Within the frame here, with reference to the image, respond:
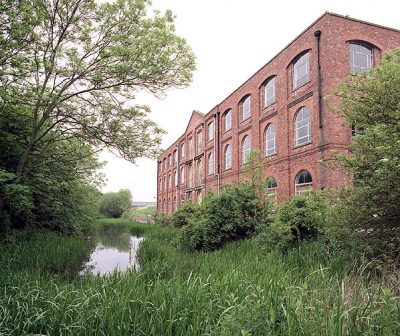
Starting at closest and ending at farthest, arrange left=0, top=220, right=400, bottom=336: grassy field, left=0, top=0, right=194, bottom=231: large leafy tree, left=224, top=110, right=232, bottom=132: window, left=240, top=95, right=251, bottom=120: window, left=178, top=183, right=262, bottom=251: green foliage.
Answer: left=0, top=220, right=400, bottom=336: grassy field < left=0, top=0, right=194, bottom=231: large leafy tree < left=178, top=183, right=262, bottom=251: green foliage < left=240, top=95, right=251, bottom=120: window < left=224, top=110, right=232, bottom=132: window

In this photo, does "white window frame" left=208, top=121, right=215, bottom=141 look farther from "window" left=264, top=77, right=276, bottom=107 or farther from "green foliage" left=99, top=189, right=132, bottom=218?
"green foliage" left=99, top=189, right=132, bottom=218

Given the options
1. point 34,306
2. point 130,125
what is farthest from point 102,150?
point 34,306

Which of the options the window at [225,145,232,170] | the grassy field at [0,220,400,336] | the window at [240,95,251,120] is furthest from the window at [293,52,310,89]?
the grassy field at [0,220,400,336]

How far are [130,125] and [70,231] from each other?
7434mm

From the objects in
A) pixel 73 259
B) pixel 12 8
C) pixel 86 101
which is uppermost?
pixel 12 8

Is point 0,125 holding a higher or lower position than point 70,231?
higher

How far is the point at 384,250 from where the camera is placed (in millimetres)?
5516

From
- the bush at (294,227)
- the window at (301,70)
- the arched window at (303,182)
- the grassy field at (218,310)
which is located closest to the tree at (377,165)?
the grassy field at (218,310)

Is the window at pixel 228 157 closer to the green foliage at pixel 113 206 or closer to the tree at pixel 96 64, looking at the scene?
the tree at pixel 96 64

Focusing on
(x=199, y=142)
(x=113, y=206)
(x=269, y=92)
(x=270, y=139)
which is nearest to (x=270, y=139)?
(x=270, y=139)

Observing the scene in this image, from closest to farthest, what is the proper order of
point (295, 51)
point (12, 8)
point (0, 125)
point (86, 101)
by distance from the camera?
point (12, 8)
point (0, 125)
point (86, 101)
point (295, 51)

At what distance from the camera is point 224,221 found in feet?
39.6

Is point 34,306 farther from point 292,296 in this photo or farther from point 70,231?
point 70,231

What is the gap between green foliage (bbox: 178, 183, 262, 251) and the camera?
11.7m
